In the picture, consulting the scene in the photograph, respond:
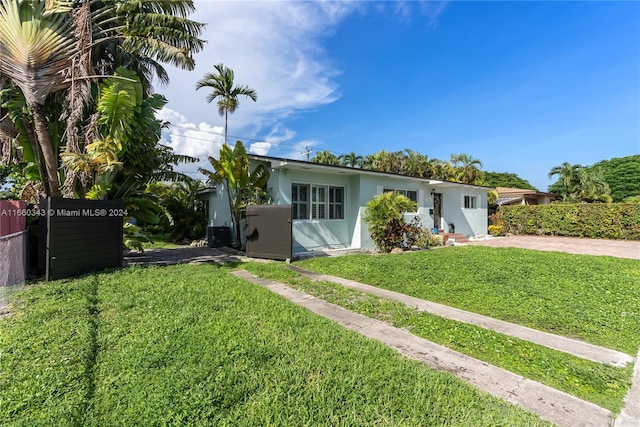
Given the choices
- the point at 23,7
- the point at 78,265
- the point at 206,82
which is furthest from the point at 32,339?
the point at 206,82

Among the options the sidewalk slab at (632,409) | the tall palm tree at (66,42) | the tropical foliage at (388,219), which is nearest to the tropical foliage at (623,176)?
the tropical foliage at (388,219)

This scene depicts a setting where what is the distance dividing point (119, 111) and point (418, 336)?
9029 millimetres

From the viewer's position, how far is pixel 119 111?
782 centimetres

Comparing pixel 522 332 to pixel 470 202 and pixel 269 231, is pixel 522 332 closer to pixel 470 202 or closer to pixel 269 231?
pixel 269 231

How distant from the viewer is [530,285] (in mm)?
6684

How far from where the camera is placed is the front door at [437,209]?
1748 centimetres

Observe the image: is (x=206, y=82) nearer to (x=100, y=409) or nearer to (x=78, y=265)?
(x=78, y=265)

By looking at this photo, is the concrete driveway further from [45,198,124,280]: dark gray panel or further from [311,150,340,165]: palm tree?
[311,150,340,165]: palm tree

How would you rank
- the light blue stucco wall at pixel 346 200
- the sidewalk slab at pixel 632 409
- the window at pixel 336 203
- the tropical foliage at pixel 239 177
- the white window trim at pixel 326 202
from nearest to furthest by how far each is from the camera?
the sidewalk slab at pixel 632 409 < the tropical foliage at pixel 239 177 < the light blue stucco wall at pixel 346 200 < the white window trim at pixel 326 202 < the window at pixel 336 203

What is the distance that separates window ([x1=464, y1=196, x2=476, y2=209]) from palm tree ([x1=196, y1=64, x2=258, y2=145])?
14.9 m

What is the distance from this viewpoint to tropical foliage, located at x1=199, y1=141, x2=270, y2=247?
11.1 metres

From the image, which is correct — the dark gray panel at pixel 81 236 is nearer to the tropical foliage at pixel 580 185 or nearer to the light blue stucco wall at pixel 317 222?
the light blue stucco wall at pixel 317 222

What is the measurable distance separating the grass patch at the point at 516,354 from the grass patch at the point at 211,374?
94cm

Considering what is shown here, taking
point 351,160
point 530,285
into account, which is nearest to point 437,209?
point 530,285
